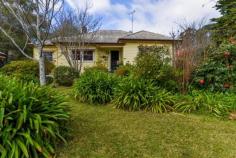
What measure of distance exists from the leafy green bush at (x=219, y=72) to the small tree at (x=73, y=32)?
30.6ft

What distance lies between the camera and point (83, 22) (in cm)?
1806

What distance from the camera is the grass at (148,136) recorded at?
4941mm

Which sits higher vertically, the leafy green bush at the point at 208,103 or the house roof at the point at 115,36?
the house roof at the point at 115,36

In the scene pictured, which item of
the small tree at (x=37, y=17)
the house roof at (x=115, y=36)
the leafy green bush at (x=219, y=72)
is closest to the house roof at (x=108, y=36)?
the house roof at (x=115, y=36)

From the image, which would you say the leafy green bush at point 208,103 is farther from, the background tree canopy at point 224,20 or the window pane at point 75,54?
the background tree canopy at point 224,20

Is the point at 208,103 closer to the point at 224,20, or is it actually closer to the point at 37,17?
the point at 37,17

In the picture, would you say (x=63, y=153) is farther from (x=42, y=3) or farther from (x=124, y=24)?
(x=124, y=24)

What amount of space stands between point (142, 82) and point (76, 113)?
2.42 metres

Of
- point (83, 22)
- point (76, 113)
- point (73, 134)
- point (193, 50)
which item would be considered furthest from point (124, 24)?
point (73, 134)

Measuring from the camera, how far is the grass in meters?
4.94

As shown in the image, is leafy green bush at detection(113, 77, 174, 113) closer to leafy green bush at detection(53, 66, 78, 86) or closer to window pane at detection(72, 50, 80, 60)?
leafy green bush at detection(53, 66, 78, 86)

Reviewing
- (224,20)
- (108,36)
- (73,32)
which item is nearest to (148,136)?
(73,32)

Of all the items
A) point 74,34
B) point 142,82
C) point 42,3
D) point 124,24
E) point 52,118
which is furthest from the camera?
point 124,24

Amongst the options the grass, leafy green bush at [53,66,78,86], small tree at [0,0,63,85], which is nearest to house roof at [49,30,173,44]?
leafy green bush at [53,66,78,86]
